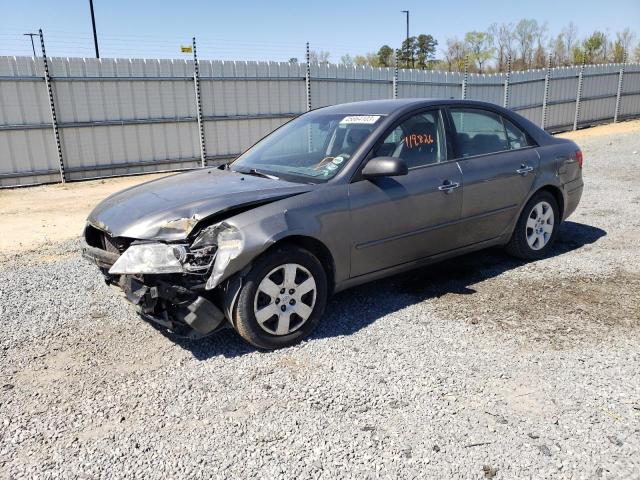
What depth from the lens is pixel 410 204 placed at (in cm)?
424

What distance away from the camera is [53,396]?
317 centimetres

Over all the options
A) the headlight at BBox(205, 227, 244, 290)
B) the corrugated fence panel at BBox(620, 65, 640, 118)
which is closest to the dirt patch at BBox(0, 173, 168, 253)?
the headlight at BBox(205, 227, 244, 290)

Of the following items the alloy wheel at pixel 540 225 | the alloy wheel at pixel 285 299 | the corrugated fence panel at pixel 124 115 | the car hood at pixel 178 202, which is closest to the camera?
the car hood at pixel 178 202

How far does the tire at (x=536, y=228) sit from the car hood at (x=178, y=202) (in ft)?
8.30

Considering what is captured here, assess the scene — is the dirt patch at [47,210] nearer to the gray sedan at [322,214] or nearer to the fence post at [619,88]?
the gray sedan at [322,214]

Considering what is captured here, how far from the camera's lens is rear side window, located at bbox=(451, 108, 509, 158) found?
15.7 feet

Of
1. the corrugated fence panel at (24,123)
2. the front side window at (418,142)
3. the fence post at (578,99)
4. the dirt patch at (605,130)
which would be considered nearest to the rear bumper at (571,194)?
the front side window at (418,142)

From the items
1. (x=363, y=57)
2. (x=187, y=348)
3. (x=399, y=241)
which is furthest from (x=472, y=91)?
(x=363, y=57)

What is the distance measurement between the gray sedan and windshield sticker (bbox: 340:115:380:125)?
0.06 ft

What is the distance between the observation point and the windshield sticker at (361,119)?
14.3 feet

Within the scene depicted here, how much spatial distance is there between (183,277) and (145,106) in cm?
1013

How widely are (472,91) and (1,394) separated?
16965mm

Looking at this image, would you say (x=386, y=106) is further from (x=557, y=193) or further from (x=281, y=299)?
(x=557, y=193)

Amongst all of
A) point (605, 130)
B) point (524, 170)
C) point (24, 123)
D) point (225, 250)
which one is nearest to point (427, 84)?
point (605, 130)
